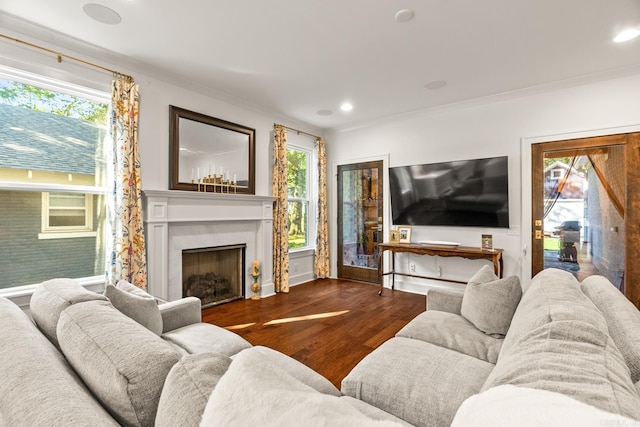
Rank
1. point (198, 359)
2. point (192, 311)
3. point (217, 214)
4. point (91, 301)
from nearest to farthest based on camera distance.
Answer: point (198, 359)
point (91, 301)
point (192, 311)
point (217, 214)

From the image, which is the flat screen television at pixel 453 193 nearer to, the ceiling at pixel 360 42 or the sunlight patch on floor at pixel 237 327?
the ceiling at pixel 360 42

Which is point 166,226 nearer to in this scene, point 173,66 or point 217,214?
point 217,214

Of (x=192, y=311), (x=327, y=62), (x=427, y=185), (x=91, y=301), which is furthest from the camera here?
(x=427, y=185)

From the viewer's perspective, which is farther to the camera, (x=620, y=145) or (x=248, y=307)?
(x=248, y=307)

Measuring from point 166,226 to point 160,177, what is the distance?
56 cm

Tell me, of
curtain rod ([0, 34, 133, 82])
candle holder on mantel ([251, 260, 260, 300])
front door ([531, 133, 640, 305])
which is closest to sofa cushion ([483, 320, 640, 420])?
front door ([531, 133, 640, 305])

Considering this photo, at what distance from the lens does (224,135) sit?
4031 millimetres

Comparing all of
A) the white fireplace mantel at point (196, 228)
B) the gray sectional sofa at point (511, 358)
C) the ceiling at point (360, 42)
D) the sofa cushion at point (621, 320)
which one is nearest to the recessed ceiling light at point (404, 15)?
the ceiling at point (360, 42)

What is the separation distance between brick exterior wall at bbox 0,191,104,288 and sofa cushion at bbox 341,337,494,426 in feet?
9.68

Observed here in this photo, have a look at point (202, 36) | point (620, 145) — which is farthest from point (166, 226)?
point (620, 145)

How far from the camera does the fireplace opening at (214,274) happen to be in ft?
12.4

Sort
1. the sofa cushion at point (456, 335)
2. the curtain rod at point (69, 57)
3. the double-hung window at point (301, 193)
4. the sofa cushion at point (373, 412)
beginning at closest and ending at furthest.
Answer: the sofa cushion at point (373, 412) < the sofa cushion at point (456, 335) < the curtain rod at point (69, 57) < the double-hung window at point (301, 193)

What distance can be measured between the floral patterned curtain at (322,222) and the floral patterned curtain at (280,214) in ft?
2.87

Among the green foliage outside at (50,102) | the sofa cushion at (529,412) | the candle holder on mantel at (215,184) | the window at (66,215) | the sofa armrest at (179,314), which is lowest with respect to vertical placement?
the sofa armrest at (179,314)
